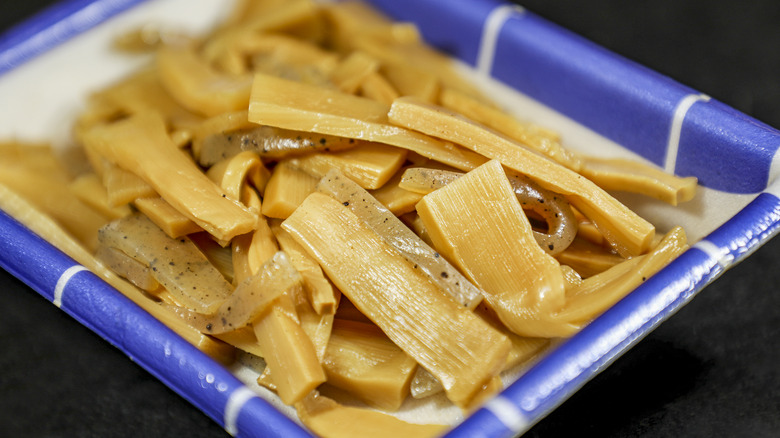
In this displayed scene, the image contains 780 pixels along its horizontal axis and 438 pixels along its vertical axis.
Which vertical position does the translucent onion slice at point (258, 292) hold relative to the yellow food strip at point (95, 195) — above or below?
below

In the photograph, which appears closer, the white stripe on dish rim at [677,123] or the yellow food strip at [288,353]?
the yellow food strip at [288,353]

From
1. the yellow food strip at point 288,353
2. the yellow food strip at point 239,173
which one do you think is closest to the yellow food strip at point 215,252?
the yellow food strip at point 239,173

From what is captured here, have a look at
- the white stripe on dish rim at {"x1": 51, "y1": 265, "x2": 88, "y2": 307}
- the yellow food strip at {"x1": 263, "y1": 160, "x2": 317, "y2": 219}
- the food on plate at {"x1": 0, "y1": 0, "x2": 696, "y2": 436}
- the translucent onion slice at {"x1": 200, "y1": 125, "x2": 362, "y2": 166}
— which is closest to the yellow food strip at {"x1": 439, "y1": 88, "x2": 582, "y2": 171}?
the food on plate at {"x1": 0, "y1": 0, "x2": 696, "y2": 436}

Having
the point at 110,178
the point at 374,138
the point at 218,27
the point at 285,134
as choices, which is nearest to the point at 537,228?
the point at 374,138

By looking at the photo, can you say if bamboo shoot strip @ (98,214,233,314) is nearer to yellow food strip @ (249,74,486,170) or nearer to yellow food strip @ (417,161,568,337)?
yellow food strip @ (249,74,486,170)

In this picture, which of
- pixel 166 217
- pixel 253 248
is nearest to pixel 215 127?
pixel 166 217

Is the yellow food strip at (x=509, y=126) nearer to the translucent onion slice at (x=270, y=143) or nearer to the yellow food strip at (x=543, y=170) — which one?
the yellow food strip at (x=543, y=170)
